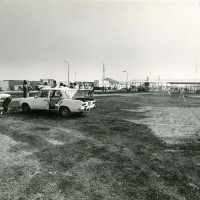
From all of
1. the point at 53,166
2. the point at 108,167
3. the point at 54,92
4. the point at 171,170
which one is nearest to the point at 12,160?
the point at 53,166

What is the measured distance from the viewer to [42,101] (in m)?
14.0

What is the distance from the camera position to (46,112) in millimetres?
15289

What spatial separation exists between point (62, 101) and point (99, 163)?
7702 mm

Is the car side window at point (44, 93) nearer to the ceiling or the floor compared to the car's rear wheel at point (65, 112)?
nearer to the ceiling

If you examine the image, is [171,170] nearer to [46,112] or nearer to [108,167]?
[108,167]

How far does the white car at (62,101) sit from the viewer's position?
43.1 ft

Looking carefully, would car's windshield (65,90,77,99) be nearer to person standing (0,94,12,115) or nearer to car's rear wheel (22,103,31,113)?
car's rear wheel (22,103,31,113)

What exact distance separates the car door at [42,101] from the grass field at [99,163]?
348cm

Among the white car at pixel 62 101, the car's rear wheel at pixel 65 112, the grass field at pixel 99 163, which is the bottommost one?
the grass field at pixel 99 163

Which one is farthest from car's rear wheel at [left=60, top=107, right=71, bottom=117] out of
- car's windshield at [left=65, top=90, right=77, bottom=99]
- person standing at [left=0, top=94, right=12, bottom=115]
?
person standing at [left=0, top=94, right=12, bottom=115]

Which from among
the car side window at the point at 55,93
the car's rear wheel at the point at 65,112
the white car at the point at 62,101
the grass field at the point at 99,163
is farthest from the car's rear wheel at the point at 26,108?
the grass field at the point at 99,163

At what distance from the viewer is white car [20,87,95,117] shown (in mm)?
13125

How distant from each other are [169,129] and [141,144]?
9.77ft

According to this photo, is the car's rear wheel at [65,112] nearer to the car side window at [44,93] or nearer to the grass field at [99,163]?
the car side window at [44,93]
